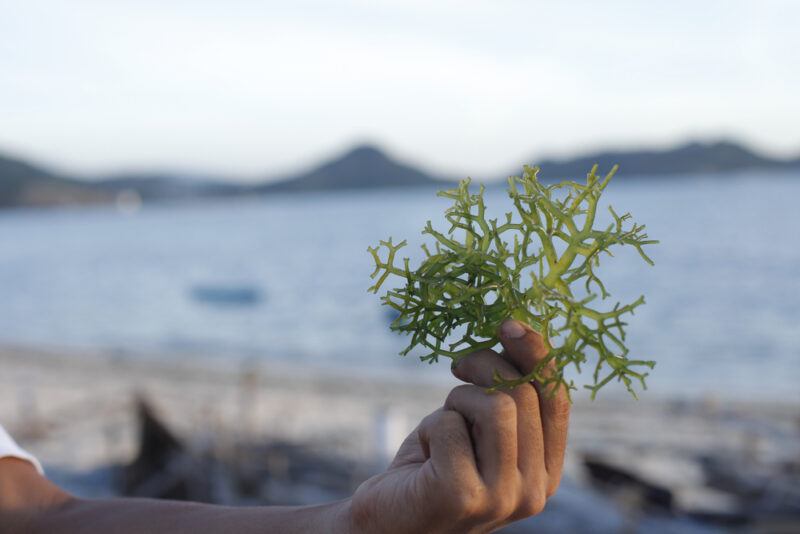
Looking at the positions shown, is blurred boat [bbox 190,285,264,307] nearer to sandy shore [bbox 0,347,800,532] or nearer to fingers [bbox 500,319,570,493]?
sandy shore [bbox 0,347,800,532]

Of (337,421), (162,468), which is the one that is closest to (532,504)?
(162,468)

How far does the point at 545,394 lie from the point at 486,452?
160 millimetres

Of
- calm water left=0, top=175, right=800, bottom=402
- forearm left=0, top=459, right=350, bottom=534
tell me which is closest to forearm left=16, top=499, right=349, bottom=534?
forearm left=0, top=459, right=350, bottom=534

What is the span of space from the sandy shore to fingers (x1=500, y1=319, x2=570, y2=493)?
10310 millimetres

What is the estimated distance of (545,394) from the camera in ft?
4.98

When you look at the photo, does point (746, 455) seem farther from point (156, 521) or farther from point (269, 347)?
point (269, 347)

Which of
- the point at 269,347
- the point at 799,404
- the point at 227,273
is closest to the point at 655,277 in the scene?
the point at 269,347

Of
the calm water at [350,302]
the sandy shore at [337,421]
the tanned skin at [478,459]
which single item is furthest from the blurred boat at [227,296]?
the tanned skin at [478,459]

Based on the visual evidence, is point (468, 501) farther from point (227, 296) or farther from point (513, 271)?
point (227, 296)

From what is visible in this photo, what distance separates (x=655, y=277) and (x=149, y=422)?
178 feet

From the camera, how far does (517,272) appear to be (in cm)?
149

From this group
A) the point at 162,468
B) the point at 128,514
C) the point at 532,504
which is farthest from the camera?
the point at 162,468

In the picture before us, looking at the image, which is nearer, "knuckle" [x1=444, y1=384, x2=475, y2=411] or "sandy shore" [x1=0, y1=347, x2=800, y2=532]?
"knuckle" [x1=444, y1=384, x2=475, y2=411]

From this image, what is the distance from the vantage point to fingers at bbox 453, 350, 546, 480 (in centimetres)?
151
